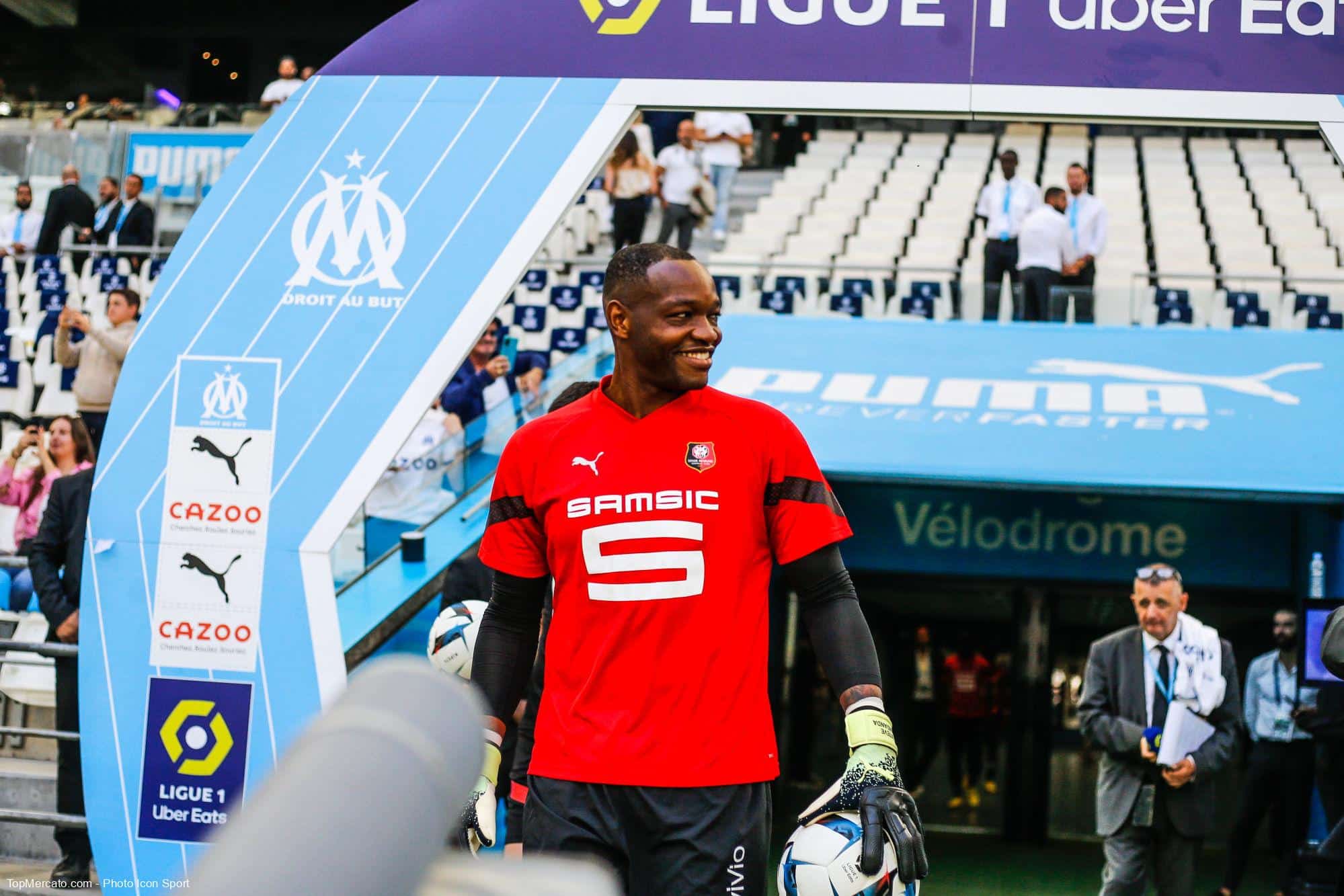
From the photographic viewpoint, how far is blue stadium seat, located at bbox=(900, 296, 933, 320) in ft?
44.2

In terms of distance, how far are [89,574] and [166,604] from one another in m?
0.33

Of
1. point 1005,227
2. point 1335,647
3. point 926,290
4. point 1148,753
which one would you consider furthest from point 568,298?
point 1335,647

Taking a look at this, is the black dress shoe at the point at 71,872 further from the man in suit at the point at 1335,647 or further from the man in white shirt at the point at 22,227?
the man in white shirt at the point at 22,227

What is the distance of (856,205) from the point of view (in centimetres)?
1859

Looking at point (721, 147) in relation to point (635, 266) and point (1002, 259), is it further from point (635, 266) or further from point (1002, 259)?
point (635, 266)

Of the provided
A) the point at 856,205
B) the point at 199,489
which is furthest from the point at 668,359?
the point at 856,205

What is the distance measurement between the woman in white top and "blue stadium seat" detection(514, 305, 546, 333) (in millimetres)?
1234

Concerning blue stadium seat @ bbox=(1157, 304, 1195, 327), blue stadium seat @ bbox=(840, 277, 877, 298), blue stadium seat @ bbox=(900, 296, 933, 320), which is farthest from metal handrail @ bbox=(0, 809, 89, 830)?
blue stadium seat @ bbox=(1157, 304, 1195, 327)

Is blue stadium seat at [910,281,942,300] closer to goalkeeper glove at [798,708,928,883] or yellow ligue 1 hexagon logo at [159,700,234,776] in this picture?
yellow ligue 1 hexagon logo at [159,700,234,776]

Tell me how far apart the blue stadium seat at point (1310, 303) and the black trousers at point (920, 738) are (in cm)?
454

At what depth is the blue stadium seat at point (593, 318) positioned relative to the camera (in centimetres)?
1376

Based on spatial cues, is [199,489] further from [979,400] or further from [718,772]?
[979,400]

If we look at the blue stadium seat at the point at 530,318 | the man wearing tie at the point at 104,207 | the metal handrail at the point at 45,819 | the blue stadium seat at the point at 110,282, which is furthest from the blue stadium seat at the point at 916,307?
the man wearing tie at the point at 104,207

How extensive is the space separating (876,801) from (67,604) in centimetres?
521
